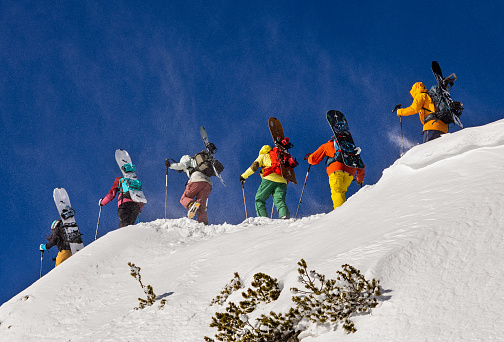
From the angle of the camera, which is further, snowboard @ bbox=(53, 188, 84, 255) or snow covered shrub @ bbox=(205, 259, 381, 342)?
snowboard @ bbox=(53, 188, 84, 255)

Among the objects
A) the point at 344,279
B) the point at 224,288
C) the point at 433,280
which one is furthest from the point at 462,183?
the point at 224,288

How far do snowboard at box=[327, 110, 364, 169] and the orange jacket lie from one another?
132 millimetres

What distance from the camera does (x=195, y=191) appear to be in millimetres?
12578

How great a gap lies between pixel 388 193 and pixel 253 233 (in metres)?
2.39

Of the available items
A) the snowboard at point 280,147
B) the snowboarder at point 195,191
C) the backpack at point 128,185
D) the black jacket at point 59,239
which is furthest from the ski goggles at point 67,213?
the snowboard at point 280,147

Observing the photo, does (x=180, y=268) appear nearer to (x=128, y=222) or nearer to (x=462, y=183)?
(x=462, y=183)

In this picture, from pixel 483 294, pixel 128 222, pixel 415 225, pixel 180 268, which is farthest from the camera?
pixel 128 222

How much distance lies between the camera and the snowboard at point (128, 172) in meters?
12.4

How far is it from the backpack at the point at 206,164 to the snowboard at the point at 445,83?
5.77 meters

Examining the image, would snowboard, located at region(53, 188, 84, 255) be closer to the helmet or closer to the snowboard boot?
the helmet

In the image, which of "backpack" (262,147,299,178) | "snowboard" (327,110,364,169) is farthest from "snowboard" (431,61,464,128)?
Result: "backpack" (262,147,299,178)

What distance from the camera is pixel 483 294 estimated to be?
114 inches

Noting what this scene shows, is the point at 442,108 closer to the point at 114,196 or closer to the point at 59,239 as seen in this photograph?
the point at 114,196

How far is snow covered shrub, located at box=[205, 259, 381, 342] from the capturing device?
3.14 meters
